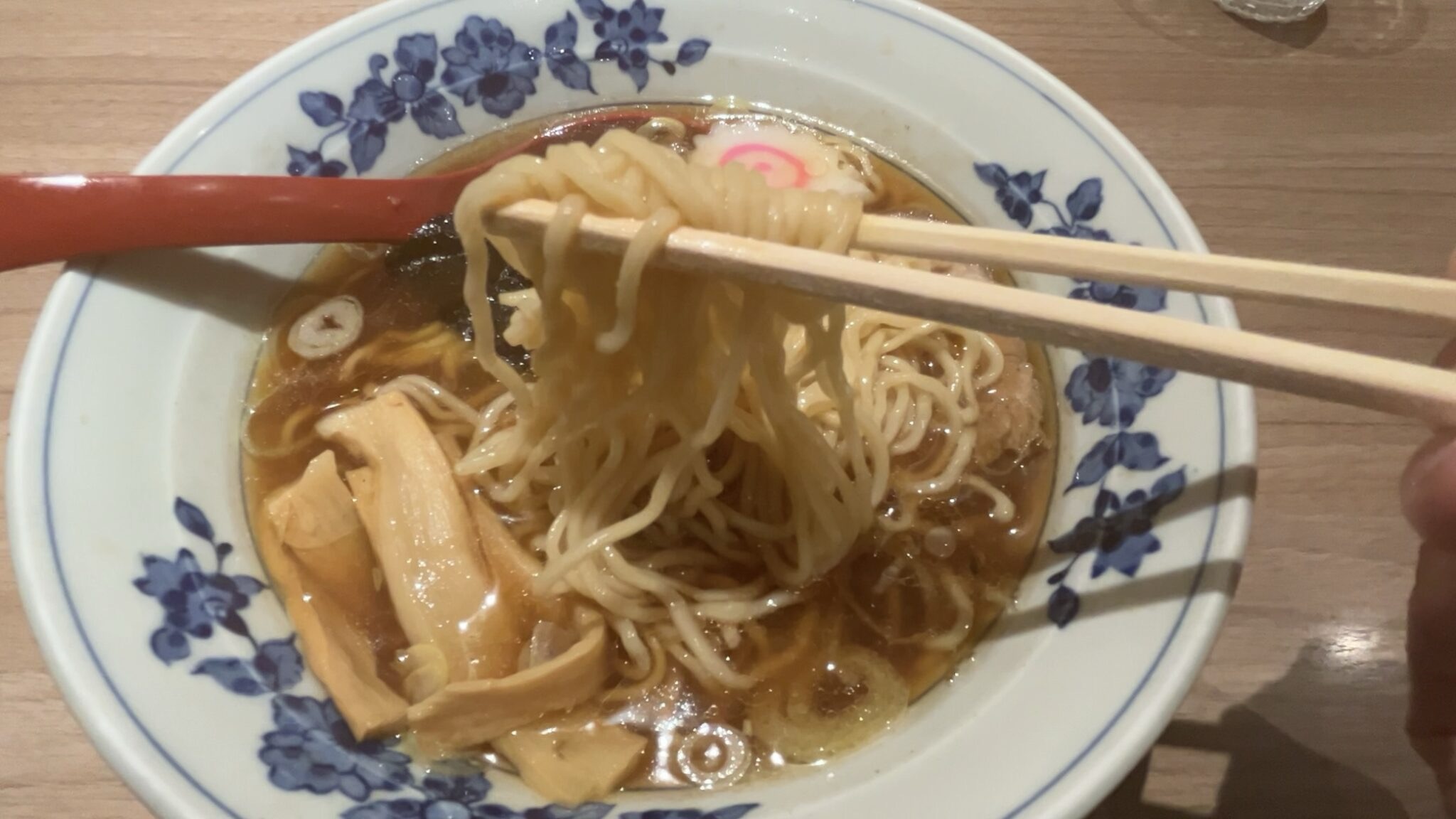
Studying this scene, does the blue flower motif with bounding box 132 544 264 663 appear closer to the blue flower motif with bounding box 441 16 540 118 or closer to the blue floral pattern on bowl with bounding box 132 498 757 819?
the blue floral pattern on bowl with bounding box 132 498 757 819

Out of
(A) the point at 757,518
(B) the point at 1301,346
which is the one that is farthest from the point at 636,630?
(B) the point at 1301,346

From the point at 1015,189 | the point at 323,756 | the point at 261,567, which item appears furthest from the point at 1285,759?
the point at 261,567

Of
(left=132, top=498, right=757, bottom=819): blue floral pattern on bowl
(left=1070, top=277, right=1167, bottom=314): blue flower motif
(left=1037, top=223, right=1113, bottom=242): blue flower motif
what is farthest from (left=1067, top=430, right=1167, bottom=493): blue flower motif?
(left=132, top=498, right=757, bottom=819): blue floral pattern on bowl

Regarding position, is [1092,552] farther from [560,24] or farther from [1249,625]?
[560,24]

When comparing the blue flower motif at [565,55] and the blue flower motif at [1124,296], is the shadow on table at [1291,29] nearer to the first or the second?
the blue flower motif at [1124,296]

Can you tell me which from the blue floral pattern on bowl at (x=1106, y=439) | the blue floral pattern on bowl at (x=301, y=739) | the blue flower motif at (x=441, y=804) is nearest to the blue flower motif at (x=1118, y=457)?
the blue floral pattern on bowl at (x=1106, y=439)
